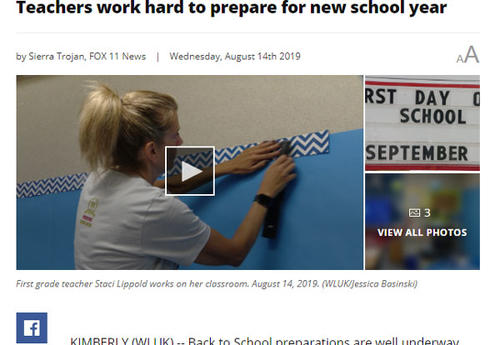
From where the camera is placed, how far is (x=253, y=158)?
1052 mm

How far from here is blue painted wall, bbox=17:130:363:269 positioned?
92 cm

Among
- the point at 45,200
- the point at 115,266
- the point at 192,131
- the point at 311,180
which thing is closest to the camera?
the point at 115,266

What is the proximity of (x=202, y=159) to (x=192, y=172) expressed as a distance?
0.05 m

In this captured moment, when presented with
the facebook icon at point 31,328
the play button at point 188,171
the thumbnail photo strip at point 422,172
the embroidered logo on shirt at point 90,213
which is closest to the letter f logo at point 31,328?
the facebook icon at point 31,328

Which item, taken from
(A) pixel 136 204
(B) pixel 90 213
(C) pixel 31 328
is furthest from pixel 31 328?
(A) pixel 136 204

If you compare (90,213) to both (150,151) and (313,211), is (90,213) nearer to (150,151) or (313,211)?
(150,151)

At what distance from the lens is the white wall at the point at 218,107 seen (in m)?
0.96

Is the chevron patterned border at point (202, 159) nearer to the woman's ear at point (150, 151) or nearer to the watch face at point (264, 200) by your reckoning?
the watch face at point (264, 200)

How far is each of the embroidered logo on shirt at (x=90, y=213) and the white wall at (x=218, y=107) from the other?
0.40 m
